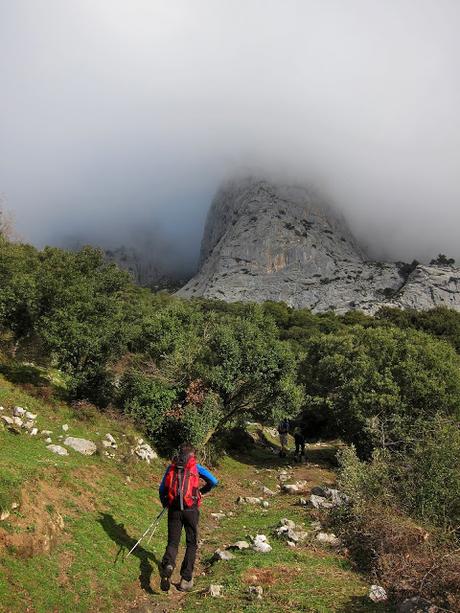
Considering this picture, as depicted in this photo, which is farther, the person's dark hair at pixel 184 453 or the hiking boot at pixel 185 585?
the person's dark hair at pixel 184 453

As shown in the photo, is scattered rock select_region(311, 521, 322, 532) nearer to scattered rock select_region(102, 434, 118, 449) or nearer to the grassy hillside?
the grassy hillside

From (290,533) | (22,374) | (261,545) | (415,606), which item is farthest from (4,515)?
(22,374)

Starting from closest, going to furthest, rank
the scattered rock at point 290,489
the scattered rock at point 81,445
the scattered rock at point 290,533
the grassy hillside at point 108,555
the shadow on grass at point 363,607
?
the grassy hillside at point 108,555 → the shadow on grass at point 363,607 → the scattered rock at point 290,533 → the scattered rock at point 81,445 → the scattered rock at point 290,489

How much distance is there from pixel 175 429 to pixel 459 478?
14.3 metres

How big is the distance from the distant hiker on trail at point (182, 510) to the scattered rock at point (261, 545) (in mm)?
3457

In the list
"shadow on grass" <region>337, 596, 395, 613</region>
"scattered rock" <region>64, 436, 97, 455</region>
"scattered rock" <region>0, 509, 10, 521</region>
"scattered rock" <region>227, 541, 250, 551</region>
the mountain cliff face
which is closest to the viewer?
"scattered rock" <region>0, 509, 10, 521</region>

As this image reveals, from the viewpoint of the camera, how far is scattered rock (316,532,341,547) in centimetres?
1378

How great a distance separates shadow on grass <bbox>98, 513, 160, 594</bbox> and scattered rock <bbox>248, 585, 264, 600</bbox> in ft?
7.31

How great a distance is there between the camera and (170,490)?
9750mm

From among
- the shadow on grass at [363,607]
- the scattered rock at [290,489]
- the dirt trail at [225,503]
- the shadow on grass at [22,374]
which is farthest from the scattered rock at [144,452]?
the shadow on grass at [363,607]

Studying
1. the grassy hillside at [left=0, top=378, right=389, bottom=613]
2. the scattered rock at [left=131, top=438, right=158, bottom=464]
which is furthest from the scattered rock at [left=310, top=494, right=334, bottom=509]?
the scattered rock at [left=131, top=438, right=158, bottom=464]

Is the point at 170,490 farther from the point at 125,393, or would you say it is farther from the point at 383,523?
the point at 125,393

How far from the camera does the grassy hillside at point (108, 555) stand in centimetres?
842

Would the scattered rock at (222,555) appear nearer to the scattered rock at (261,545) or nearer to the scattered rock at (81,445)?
the scattered rock at (261,545)
